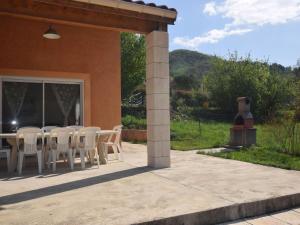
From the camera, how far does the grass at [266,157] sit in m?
8.39

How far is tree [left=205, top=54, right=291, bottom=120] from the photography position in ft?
90.9

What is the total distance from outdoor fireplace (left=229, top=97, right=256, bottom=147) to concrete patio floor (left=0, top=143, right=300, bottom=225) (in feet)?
12.5

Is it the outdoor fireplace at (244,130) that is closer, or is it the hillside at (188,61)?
the outdoor fireplace at (244,130)

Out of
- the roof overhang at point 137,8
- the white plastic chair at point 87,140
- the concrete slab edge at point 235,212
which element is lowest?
the concrete slab edge at point 235,212

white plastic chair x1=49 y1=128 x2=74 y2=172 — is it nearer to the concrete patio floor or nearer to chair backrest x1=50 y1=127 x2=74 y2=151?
chair backrest x1=50 y1=127 x2=74 y2=151

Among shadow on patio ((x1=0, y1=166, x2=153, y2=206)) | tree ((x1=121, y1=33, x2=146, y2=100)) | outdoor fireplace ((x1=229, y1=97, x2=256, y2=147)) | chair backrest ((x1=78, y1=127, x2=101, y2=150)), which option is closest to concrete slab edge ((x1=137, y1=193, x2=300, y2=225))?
shadow on patio ((x1=0, y1=166, x2=153, y2=206))

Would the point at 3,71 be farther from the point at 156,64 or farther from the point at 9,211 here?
the point at 9,211

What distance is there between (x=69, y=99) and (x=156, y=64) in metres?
3.75

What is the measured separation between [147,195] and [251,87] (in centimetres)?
2399

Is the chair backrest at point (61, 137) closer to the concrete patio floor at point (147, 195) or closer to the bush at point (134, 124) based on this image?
the concrete patio floor at point (147, 195)

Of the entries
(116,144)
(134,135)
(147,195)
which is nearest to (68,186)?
(147,195)

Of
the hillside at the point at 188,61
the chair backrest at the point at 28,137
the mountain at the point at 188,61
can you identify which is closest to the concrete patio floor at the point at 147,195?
the chair backrest at the point at 28,137

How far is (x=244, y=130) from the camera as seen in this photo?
38.3 ft

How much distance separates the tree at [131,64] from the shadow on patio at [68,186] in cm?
1558
